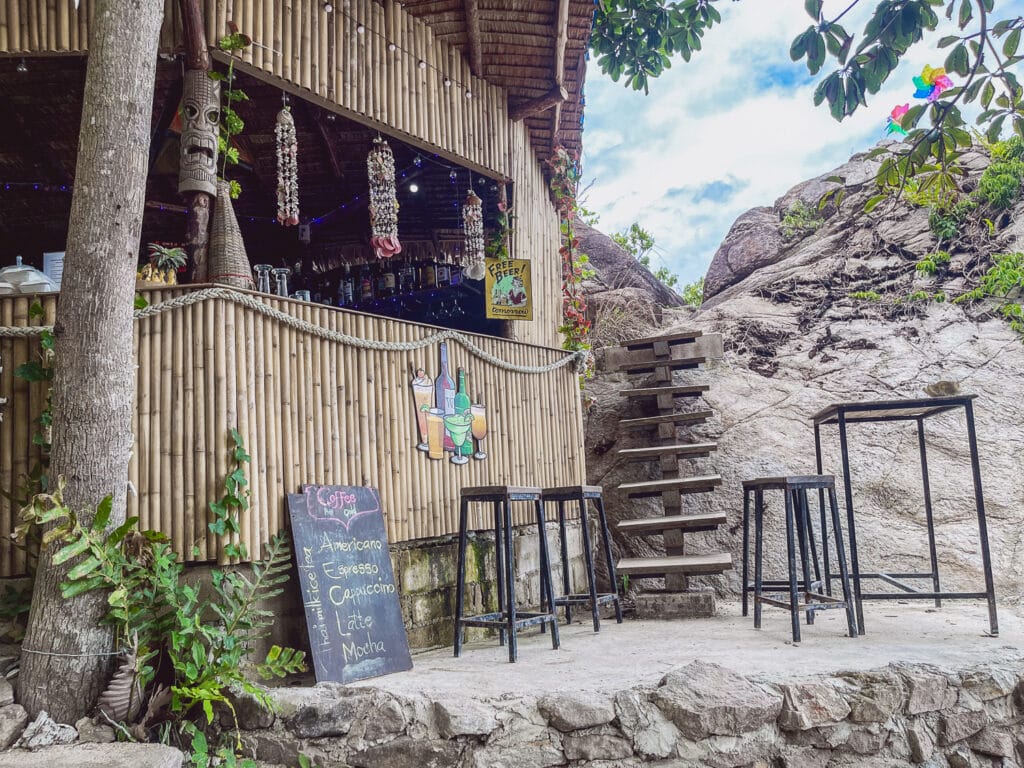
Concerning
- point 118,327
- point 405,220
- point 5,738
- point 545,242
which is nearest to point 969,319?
point 545,242

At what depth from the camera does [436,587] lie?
491cm

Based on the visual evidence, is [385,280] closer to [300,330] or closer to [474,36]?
[474,36]

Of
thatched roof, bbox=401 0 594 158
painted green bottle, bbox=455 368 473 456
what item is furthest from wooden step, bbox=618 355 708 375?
thatched roof, bbox=401 0 594 158

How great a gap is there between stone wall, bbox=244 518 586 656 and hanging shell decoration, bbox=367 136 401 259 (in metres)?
2.32

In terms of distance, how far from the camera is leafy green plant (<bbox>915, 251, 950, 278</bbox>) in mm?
7973

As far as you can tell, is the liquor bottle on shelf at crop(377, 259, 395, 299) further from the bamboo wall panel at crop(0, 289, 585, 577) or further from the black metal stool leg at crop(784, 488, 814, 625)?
the black metal stool leg at crop(784, 488, 814, 625)

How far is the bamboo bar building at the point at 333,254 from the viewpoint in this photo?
3918mm

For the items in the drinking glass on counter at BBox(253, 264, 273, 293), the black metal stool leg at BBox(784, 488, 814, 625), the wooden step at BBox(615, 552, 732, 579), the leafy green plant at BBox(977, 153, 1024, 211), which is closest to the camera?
the black metal stool leg at BBox(784, 488, 814, 625)

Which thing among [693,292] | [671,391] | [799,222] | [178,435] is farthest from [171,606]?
[693,292]

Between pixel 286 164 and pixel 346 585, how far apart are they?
2.90 metres

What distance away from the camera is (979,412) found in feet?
20.9

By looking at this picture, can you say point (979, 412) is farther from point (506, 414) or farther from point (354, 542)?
point (354, 542)

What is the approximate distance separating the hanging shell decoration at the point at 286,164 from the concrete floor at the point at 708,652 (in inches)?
117

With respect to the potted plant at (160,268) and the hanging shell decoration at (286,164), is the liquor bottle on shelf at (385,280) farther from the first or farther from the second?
the potted plant at (160,268)
